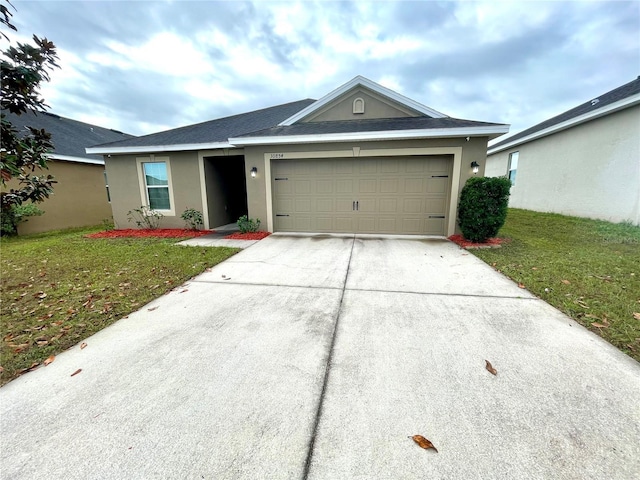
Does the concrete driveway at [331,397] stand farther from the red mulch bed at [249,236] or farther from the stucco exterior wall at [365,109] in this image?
the stucco exterior wall at [365,109]

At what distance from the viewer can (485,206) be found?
6156mm

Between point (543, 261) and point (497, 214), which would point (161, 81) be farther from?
point (543, 261)

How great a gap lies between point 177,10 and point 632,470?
11124mm

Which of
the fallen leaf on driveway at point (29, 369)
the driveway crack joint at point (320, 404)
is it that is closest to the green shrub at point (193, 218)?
the fallen leaf on driveway at point (29, 369)

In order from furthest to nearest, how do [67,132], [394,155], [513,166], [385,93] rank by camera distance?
[513,166]
[67,132]
[385,93]
[394,155]

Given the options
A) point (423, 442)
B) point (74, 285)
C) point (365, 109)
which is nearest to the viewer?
point (423, 442)

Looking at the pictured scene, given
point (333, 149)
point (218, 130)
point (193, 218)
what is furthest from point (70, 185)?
point (333, 149)

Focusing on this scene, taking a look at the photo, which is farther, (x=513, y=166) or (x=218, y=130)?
(x=513, y=166)

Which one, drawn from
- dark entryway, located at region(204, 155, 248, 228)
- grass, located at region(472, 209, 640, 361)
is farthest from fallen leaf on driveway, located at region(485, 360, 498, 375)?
dark entryway, located at region(204, 155, 248, 228)

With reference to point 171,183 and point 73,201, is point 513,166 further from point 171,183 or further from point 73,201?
point 73,201

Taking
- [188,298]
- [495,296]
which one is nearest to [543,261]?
[495,296]

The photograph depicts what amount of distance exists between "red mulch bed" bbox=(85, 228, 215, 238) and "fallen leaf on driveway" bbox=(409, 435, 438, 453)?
26.6ft

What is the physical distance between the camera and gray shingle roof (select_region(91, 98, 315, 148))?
8617 mm

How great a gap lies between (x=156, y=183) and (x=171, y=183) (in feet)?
2.03
